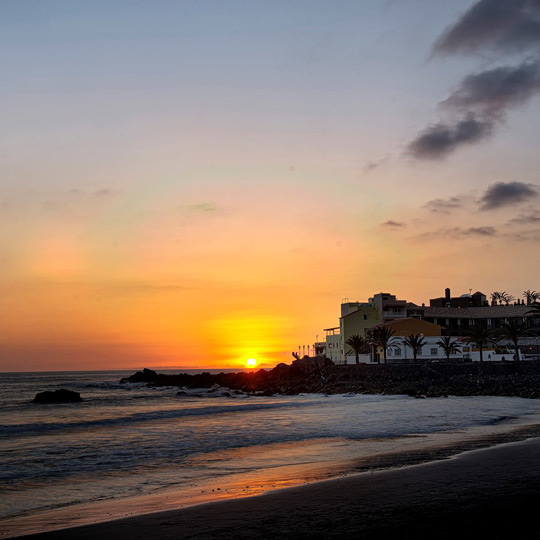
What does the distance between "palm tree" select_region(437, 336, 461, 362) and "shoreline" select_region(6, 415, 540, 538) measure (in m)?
72.7

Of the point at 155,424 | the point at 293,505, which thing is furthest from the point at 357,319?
the point at 293,505

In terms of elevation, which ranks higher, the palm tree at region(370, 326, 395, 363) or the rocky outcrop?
the palm tree at region(370, 326, 395, 363)

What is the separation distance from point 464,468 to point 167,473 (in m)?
8.34

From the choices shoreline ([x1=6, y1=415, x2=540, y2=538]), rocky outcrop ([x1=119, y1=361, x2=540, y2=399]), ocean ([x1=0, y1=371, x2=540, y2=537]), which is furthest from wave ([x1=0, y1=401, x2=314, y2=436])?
rocky outcrop ([x1=119, y1=361, x2=540, y2=399])

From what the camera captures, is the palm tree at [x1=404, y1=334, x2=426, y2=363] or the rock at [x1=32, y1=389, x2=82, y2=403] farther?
the palm tree at [x1=404, y1=334, x2=426, y2=363]

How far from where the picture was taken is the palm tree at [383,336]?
95625 millimetres

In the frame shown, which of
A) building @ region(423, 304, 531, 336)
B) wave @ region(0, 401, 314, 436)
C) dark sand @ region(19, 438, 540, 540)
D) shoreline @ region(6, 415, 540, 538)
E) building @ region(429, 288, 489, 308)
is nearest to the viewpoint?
dark sand @ region(19, 438, 540, 540)

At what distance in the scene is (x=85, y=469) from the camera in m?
18.2

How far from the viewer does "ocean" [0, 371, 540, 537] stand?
1279cm

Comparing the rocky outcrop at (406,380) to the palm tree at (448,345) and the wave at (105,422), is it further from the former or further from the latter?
the wave at (105,422)

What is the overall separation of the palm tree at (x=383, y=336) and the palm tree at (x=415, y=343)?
3.04m

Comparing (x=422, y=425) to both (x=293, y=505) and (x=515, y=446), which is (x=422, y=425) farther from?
(x=293, y=505)

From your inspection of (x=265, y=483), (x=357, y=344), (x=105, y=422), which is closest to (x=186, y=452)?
(x=265, y=483)

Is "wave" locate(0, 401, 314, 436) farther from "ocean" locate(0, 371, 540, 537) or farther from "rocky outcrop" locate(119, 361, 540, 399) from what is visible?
"rocky outcrop" locate(119, 361, 540, 399)
